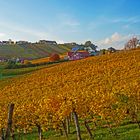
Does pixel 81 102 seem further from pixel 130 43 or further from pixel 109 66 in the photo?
pixel 130 43

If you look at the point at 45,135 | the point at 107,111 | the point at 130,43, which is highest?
the point at 130,43

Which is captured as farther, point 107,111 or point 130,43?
point 130,43

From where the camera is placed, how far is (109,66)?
8100 centimetres

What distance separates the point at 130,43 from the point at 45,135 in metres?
159

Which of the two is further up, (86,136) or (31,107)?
(31,107)

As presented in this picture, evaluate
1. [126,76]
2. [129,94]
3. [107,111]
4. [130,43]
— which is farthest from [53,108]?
[130,43]

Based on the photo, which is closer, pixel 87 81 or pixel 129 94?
pixel 129 94

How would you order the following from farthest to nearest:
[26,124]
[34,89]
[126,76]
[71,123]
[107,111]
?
[34,89], [126,76], [71,123], [26,124], [107,111]

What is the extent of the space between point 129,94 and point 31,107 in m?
9.54

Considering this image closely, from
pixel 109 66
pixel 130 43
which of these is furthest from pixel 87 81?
pixel 130 43

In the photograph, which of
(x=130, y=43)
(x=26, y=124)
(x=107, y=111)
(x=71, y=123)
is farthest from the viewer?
(x=130, y=43)

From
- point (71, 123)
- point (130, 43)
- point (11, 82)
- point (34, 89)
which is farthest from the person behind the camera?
point (130, 43)

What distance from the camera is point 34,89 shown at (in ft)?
240

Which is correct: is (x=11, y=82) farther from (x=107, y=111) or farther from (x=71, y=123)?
(x=107, y=111)
